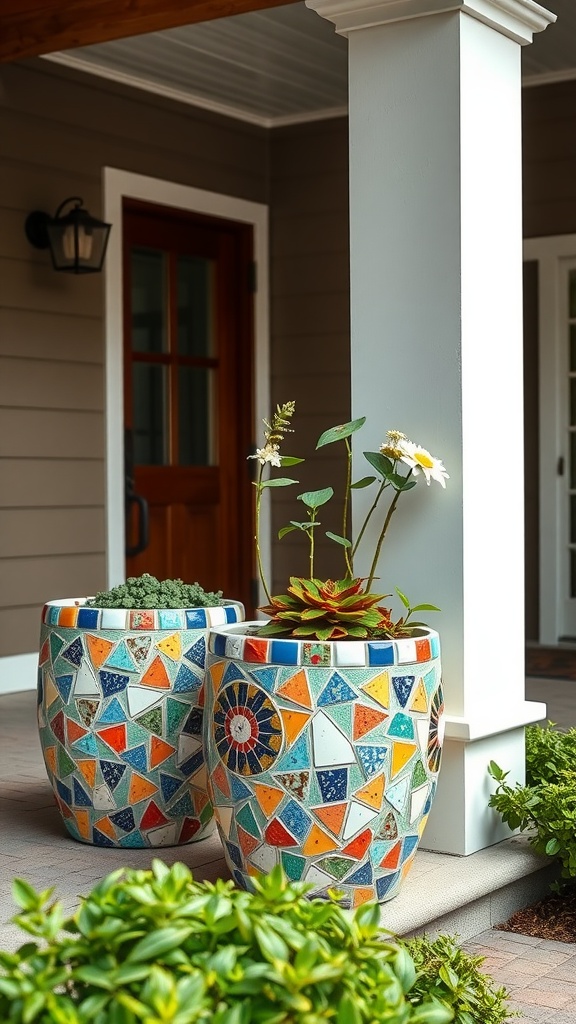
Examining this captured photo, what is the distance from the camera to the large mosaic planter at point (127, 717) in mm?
2570

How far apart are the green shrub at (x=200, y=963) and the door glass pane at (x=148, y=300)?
4.59m

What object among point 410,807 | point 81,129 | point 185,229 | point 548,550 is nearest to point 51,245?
point 81,129

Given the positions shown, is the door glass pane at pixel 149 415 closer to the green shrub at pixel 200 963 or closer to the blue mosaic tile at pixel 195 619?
the blue mosaic tile at pixel 195 619

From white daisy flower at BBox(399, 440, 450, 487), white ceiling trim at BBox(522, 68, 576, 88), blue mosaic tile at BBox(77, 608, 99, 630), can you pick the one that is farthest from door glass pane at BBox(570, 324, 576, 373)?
blue mosaic tile at BBox(77, 608, 99, 630)

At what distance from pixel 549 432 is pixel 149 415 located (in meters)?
1.90

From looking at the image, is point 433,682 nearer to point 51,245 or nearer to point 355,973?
point 355,973

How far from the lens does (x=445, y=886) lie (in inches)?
97.7

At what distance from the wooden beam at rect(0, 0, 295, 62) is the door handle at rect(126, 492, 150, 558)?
198 cm

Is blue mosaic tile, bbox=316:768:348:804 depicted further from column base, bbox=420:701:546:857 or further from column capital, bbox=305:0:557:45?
column capital, bbox=305:0:557:45

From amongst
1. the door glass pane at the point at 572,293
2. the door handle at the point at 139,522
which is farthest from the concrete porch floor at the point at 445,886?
the door glass pane at the point at 572,293

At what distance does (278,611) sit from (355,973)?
1206mm

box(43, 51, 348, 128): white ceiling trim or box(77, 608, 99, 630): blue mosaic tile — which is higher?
box(43, 51, 348, 128): white ceiling trim

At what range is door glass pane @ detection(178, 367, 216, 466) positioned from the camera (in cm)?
595

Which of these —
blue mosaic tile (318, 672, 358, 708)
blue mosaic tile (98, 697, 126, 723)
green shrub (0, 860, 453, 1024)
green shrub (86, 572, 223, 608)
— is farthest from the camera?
green shrub (86, 572, 223, 608)
